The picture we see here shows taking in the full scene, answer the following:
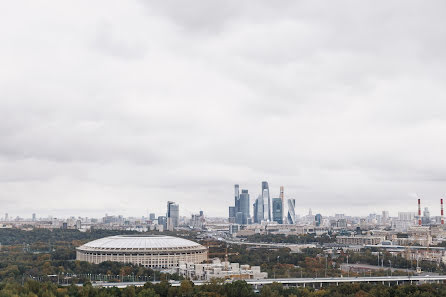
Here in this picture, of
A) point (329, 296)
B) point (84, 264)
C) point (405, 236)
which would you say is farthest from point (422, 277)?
point (405, 236)

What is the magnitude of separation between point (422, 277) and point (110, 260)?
47.9m

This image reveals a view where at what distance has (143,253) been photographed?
324 ft

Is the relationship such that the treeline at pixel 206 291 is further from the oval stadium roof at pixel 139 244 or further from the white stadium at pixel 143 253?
the oval stadium roof at pixel 139 244

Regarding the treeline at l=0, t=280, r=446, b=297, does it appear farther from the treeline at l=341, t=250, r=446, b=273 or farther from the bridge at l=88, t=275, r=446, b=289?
the treeline at l=341, t=250, r=446, b=273

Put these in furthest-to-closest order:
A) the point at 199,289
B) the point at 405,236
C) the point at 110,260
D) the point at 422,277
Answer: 1. the point at 405,236
2. the point at 110,260
3. the point at 422,277
4. the point at 199,289

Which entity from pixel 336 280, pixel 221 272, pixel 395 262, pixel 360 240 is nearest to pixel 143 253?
pixel 221 272

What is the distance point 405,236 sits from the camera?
167 m

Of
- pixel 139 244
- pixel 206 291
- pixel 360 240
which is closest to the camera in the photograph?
pixel 206 291

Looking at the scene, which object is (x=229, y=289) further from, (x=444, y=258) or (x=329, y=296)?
(x=444, y=258)

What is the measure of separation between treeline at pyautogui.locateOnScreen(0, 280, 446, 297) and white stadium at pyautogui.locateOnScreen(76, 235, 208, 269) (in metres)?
39.1

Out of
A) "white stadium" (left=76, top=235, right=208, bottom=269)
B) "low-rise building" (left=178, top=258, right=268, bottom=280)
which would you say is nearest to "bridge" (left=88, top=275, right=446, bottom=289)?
"low-rise building" (left=178, top=258, right=268, bottom=280)

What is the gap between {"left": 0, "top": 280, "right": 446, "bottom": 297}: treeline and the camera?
53.1 m

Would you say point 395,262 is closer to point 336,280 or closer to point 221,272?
point 336,280

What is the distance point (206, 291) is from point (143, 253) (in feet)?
145
